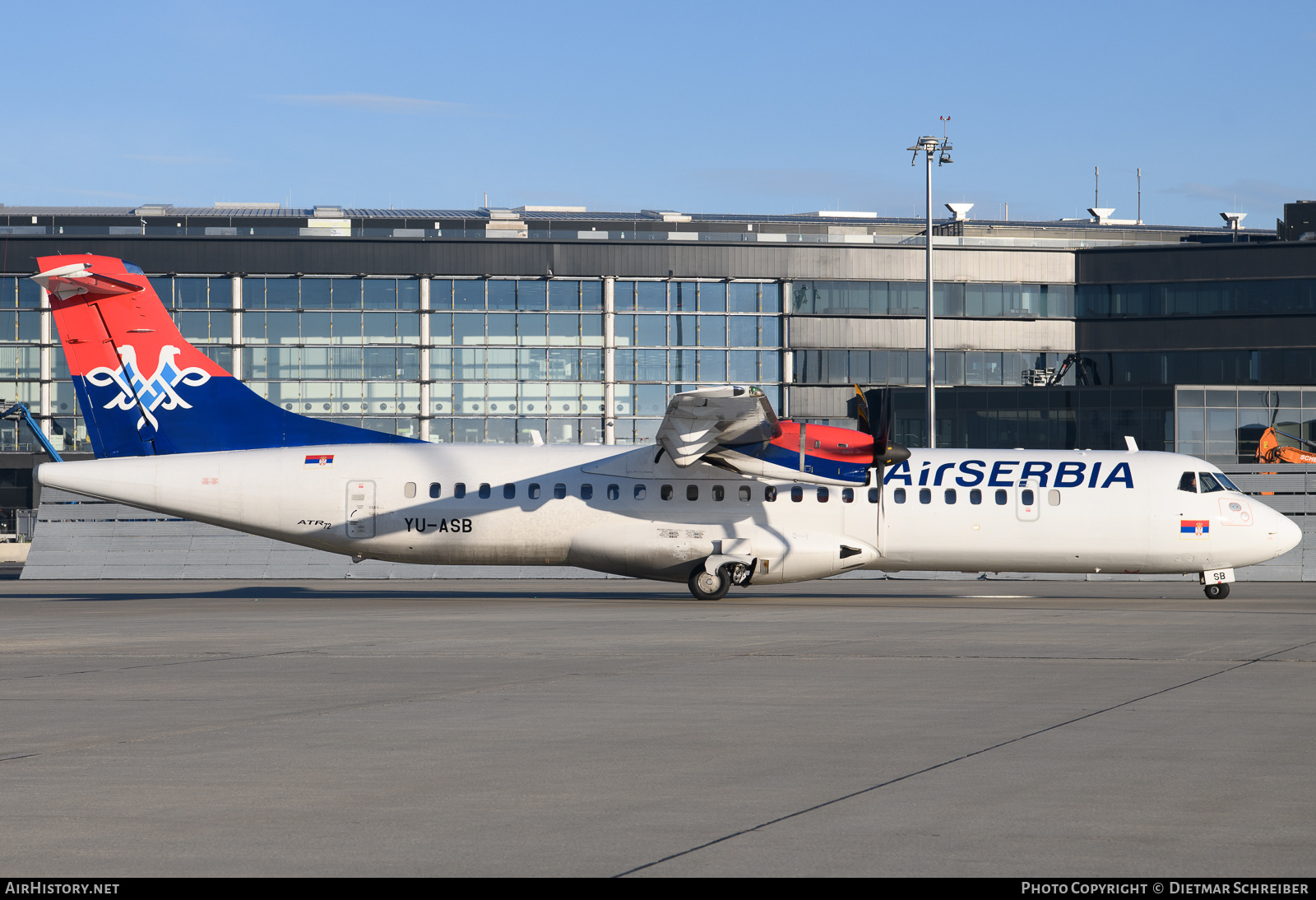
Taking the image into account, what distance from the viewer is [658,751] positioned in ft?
31.6

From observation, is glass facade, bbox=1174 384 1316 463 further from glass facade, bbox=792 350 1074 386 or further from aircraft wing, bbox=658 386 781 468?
aircraft wing, bbox=658 386 781 468

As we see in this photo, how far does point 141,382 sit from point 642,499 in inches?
435

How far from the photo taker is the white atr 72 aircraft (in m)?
28.0

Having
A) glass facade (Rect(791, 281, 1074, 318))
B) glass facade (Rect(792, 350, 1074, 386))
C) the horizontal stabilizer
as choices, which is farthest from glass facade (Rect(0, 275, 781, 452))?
the horizontal stabilizer

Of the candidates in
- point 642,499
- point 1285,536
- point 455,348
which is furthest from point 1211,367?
point 642,499

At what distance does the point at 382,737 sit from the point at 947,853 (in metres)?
5.15

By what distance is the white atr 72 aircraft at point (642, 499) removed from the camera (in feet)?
92.0

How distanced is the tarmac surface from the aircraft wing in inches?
221

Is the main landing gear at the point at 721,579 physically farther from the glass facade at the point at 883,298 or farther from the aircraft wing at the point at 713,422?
the glass facade at the point at 883,298

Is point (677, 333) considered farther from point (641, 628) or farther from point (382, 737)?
point (382, 737)

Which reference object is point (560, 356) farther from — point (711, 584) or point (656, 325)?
point (711, 584)

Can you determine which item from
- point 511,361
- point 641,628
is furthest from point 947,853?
point 511,361

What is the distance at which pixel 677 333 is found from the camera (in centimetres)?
7306

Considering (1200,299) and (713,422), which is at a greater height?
(1200,299)
